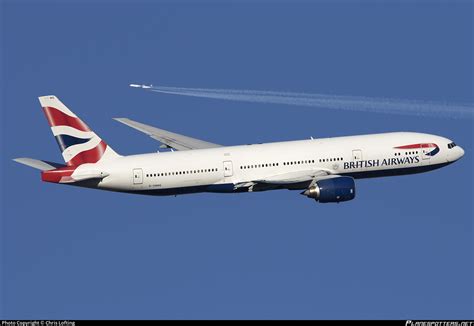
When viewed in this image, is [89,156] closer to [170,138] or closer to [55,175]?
[55,175]

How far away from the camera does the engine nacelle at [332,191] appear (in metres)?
115

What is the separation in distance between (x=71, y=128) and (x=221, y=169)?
13.9m

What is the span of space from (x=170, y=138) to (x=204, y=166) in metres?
11.8

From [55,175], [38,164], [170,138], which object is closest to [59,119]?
[38,164]

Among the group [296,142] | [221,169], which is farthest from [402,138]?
[221,169]

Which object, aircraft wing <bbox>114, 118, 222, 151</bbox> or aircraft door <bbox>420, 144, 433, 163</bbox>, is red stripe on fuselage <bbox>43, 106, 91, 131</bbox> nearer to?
aircraft wing <bbox>114, 118, 222, 151</bbox>

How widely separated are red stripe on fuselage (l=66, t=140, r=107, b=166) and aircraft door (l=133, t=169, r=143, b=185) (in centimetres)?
Answer: 360

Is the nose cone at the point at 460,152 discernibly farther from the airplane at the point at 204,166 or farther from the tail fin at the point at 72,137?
the tail fin at the point at 72,137

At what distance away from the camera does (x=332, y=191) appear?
11456 cm

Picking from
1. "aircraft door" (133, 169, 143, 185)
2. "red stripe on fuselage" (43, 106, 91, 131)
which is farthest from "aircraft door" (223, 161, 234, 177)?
"red stripe on fuselage" (43, 106, 91, 131)

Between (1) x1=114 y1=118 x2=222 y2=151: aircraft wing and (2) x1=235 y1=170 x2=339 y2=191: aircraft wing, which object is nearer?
(2) x1=235 y1=170 x2=339 y2=191: aircraft wing

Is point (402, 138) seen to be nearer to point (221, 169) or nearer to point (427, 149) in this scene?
point (427, 149)

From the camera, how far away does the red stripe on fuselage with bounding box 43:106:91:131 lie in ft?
379

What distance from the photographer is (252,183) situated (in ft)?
381
